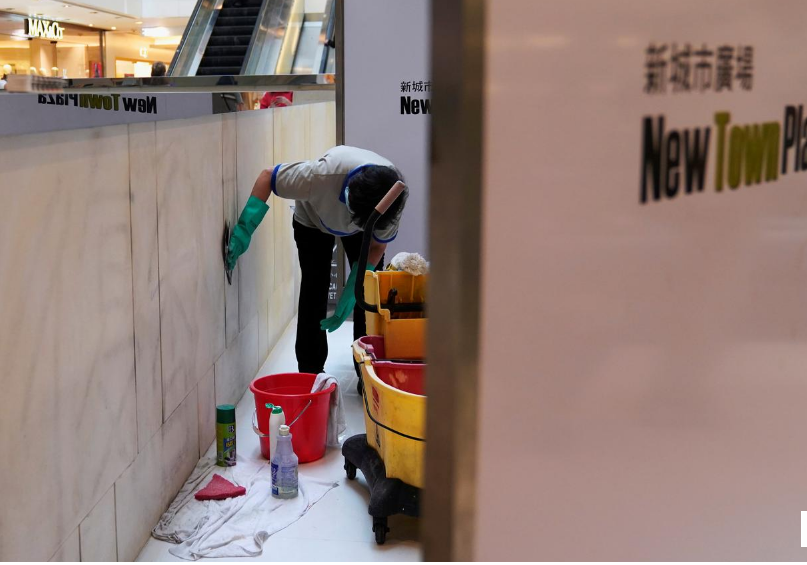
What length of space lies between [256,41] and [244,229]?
297 inches

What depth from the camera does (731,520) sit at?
97cm

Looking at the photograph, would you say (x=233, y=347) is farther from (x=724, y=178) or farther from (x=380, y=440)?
(x=724, y=178)

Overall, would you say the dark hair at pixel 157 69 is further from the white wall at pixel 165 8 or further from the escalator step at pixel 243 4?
the white wall at pixel 165 8

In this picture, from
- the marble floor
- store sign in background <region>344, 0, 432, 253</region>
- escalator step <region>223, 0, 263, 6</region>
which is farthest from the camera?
escalator step <region>223, 0, 263, 6</region>

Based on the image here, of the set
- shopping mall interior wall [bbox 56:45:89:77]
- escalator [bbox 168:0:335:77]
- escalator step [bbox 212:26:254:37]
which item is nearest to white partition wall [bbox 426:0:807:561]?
escalator [bbox 168:0:335:77]

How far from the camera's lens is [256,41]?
36.8 ft

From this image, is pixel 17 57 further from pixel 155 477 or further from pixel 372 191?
pixel 155 477

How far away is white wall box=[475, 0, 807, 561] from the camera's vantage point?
617 mm

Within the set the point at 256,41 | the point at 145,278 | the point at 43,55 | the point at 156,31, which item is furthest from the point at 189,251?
the point at 156,31

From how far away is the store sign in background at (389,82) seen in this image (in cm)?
533

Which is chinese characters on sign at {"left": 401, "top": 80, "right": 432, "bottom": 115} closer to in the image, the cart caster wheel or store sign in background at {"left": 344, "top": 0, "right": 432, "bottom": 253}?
store sign in background at {"left": 344, "top": 0, "right": 432, "bottom": 253}

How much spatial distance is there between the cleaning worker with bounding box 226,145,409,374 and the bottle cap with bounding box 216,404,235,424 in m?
0.92

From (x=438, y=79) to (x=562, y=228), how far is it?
0.17 m

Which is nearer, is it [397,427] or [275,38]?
[397,427]
